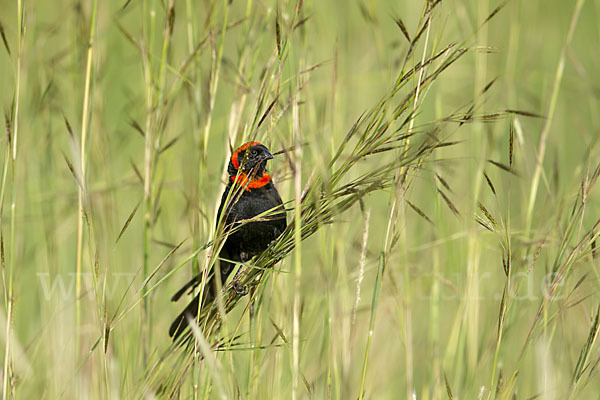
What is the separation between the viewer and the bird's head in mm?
2160

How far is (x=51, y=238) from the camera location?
2545 millimetres

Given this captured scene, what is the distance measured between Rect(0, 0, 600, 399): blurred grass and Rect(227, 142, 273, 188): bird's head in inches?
2.2

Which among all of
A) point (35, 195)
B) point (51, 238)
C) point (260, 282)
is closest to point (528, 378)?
point (260, 282)

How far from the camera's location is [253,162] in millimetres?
2275

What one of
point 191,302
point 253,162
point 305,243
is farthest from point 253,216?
point 305,243

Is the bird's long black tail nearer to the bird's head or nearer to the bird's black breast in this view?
the bird's black breast

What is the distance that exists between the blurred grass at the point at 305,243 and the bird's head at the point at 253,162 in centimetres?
6

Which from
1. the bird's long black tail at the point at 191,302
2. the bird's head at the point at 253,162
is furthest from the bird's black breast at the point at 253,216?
the bird's long black tail at the point at 191,302

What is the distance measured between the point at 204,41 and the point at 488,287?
5.07 ft

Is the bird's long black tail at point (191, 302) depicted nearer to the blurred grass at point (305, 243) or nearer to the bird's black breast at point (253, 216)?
the blurred grass at point (305, 243)

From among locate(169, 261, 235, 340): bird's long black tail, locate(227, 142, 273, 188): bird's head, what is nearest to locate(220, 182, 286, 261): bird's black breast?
locate(227, 142, 273, 188): bird's head

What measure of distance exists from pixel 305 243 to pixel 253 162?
908mm

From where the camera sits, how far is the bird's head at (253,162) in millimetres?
2160

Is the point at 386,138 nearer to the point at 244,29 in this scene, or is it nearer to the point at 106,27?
the point at 244,29
